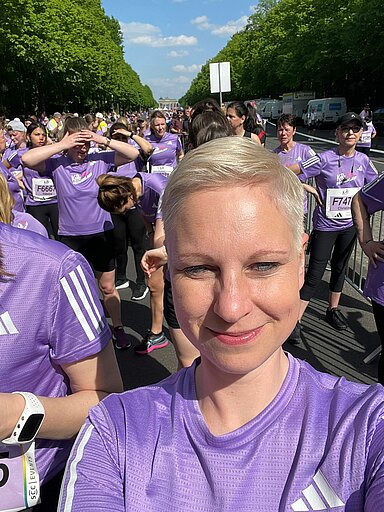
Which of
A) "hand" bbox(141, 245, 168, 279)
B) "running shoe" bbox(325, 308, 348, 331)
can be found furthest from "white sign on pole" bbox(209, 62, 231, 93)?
"hand" bbox(141, 245, 168, 279)

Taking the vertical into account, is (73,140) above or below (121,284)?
above

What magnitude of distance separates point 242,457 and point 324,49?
1751 inches

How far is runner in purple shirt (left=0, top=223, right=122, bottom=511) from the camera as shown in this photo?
1.46 metres

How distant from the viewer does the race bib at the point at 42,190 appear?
726cm

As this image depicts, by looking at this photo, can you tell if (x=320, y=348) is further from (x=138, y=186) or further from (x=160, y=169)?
(x=160, y=169)

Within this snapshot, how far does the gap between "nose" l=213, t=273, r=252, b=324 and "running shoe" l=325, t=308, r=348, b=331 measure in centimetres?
443

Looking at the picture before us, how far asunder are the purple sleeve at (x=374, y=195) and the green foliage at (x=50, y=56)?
25946 millimetres

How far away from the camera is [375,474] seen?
3.35 feet

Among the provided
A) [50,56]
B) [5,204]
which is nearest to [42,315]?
[5,204]

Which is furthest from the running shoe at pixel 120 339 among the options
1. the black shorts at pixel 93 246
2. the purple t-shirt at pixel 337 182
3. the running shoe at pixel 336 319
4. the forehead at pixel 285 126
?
the forehead at pixel 285 126

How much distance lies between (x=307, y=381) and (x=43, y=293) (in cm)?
80

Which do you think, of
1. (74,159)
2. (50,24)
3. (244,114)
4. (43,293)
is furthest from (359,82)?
(43,293)

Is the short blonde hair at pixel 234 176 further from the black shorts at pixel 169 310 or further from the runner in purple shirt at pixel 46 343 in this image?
the black shorts at pixel 169 310

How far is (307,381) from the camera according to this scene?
4.00 ft
